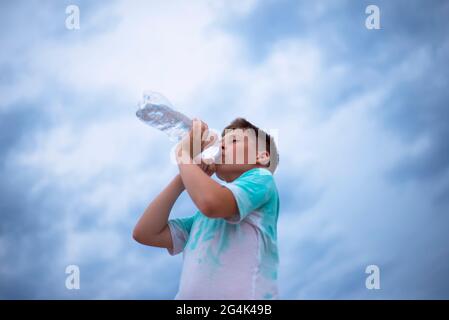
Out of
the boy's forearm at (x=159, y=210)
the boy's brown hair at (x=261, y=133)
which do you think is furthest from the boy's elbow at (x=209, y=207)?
the boy's brown hair at (x=261, y=133)

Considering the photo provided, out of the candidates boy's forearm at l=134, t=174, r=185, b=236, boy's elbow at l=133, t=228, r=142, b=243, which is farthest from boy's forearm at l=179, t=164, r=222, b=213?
boy's elbow at l=133, t=228, r=142, b=243

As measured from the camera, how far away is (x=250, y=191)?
186 cm

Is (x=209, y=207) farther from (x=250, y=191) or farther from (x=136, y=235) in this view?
(x=136, y=235)

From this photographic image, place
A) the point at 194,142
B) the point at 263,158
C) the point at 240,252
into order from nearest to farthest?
the point at 240,252 → the point at 194,142 → the point at 263,158

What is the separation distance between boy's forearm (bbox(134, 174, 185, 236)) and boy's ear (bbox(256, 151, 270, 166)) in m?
0.43

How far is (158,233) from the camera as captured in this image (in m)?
2.12

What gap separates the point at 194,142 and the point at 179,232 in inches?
19.2

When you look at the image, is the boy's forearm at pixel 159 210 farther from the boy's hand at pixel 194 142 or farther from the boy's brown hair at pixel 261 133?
the boy's brown hair at pixel 261 133

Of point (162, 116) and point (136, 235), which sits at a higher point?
point (162, 116)

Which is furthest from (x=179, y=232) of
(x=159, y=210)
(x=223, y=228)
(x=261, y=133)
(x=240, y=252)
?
(x=261, y=133)

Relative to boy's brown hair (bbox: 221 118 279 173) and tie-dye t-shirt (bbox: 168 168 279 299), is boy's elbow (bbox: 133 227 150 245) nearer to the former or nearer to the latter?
tie-dye t-shirt (bbox: 168 168 279 299)

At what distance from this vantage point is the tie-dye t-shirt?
1.77 m

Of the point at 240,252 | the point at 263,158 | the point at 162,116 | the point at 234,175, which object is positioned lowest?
the point at 240,252

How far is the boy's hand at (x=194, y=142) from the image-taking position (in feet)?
6.40
